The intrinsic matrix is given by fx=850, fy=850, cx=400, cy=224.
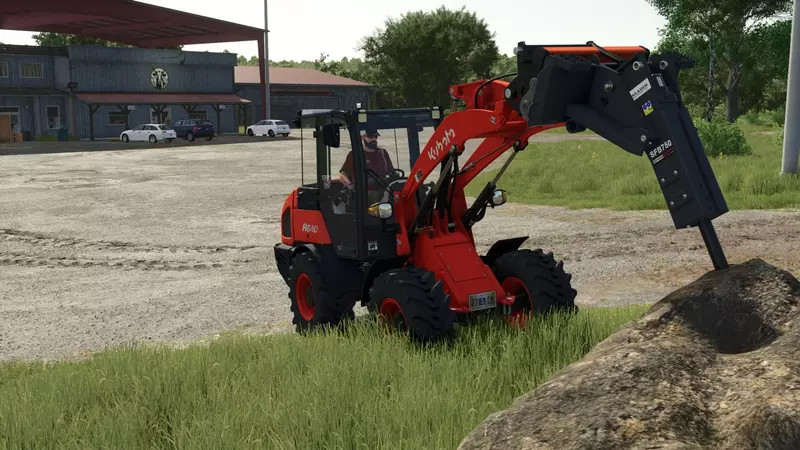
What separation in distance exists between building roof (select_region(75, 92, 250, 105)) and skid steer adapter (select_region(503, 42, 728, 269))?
180 feet

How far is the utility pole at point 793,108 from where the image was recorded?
67.3ft

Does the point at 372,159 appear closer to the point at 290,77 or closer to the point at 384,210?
the point at 384,210

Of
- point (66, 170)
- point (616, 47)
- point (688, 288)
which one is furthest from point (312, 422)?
point (66, 170)

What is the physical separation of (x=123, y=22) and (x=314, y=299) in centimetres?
5621

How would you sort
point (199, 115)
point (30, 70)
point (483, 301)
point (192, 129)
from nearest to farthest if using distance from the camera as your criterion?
1. point (483, 301)
2. point (192, 129)
3. point (30, 70)
4. point (199, 115)

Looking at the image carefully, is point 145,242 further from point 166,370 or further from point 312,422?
point 312,422

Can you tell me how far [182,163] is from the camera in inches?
1404

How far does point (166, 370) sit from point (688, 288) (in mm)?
4010

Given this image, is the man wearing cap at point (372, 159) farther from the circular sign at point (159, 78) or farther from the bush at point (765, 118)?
the circular sign at point (159, 78)

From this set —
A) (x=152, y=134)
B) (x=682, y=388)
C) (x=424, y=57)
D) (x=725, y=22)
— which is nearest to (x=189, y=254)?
(x=682, y=388)

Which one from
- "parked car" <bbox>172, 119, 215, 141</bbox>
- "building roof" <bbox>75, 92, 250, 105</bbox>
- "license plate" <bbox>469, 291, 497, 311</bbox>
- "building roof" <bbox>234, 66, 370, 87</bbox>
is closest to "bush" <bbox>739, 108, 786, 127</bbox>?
"building roof" <bbox>234, 66, 370, 87</bbox>

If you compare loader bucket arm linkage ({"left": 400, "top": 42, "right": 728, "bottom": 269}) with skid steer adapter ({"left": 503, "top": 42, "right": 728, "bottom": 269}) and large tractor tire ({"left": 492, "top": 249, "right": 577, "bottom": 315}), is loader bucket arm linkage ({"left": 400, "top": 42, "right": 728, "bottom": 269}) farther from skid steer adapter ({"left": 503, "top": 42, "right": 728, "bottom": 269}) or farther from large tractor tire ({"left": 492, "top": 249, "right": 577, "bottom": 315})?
large tractor tire ({"left": 492, "top": 249, "right": 577, "bottom": 315})

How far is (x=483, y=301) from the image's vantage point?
308 inches

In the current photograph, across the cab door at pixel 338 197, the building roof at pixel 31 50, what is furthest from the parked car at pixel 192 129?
the cab door at pixel 338 197
